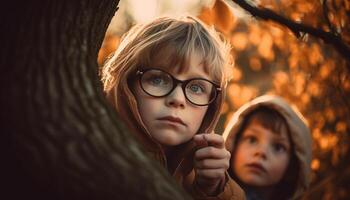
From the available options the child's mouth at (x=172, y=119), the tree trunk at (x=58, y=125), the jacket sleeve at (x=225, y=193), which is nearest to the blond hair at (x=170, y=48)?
the child's mouth at (x=172, y=119)

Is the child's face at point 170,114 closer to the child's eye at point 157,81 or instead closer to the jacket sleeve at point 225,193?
the child's eye at point 157,81

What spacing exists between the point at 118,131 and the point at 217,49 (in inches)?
36.6

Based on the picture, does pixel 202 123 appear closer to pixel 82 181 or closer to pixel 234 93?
A: pixel 82 181

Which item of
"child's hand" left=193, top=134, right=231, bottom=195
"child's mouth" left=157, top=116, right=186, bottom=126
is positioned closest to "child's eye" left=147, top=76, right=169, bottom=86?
"child's mouth" left=157, top=116, right=186, bottom=126

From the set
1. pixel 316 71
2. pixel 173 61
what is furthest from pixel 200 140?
pixel 316 71

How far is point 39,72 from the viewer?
103 centimetres

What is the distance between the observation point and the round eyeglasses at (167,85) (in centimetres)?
167

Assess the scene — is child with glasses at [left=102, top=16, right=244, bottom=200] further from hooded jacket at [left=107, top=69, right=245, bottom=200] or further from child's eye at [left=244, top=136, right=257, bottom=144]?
child's eye at [left=244, top=136, right=257, bottom=144]

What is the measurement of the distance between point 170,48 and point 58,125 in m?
0.84

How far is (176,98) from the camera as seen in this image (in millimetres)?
1634

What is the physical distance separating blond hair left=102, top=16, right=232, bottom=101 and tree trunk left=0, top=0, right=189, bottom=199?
2.13ft

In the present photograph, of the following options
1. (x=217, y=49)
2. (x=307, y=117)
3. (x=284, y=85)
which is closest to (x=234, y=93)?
(x=284, y=85)

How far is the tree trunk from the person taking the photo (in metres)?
0.98

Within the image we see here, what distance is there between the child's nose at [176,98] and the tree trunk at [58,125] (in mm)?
549
